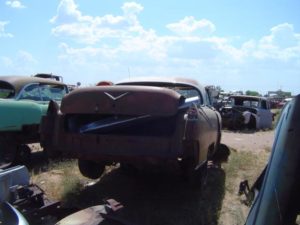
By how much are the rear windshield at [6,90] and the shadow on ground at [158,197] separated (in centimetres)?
273

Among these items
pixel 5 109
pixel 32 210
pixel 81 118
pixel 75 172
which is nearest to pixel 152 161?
pixel 81 118

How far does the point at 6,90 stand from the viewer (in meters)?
8.36

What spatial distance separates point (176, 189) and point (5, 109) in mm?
3275

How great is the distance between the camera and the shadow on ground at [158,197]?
5.09 meters

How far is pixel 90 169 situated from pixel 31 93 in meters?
2.96

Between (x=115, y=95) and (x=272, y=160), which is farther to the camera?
(x=115, y=95)

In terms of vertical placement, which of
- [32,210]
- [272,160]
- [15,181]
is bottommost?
[32,210]

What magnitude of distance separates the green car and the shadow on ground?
76.3 inches

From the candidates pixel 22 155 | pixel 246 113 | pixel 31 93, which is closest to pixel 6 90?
pixel 31 93

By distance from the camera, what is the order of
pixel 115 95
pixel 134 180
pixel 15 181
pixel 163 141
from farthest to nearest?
pixel 134 180 → pixel 115 95 → pixel 163 141 → pixel 15 181

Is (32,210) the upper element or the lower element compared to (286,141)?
lower

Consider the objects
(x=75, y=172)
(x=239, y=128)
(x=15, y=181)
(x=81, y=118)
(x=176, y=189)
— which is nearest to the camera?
(x=15, y=181)

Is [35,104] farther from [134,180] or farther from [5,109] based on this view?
[134,180]

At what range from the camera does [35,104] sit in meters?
8.05
